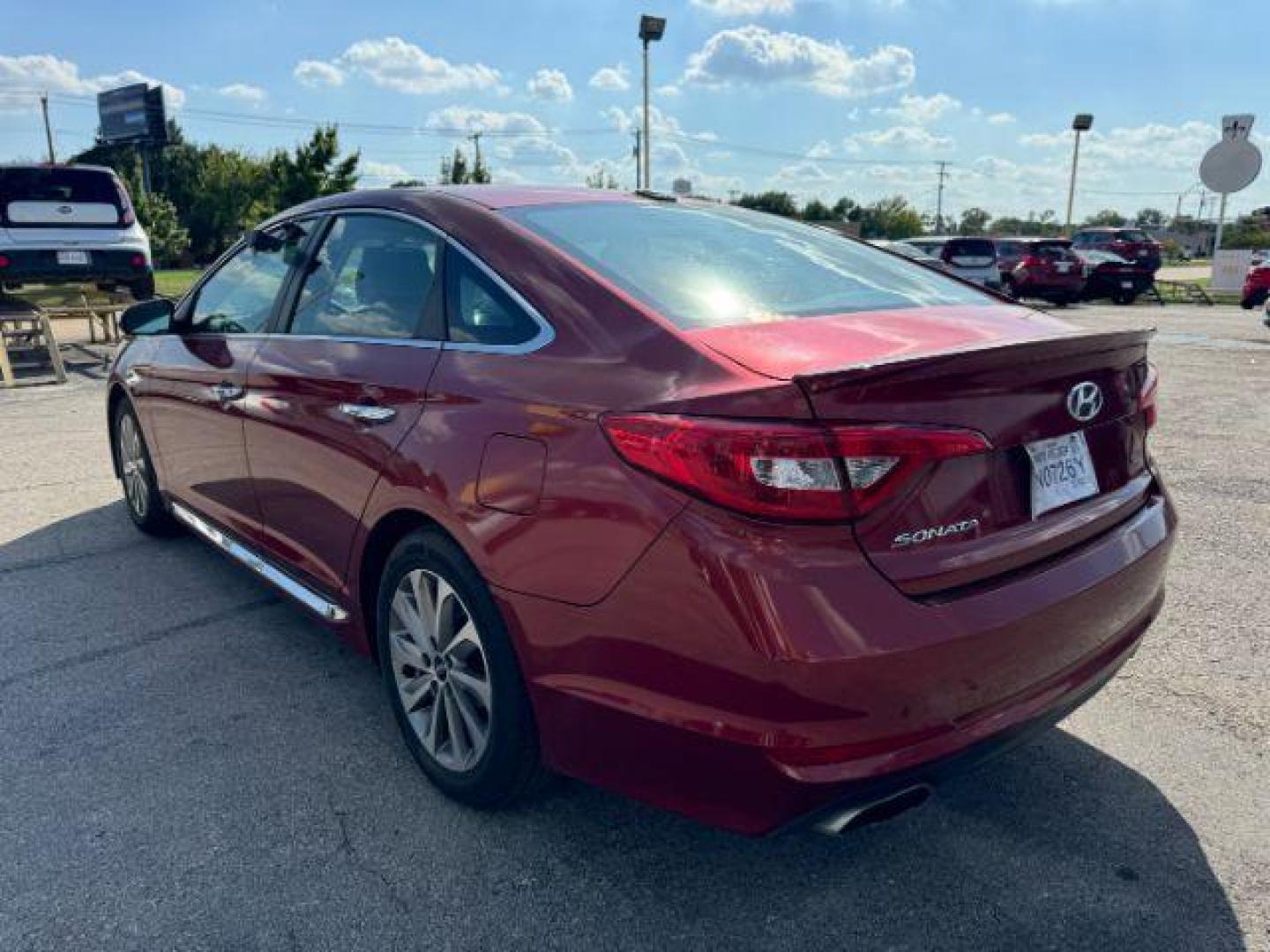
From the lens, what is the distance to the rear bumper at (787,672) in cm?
180

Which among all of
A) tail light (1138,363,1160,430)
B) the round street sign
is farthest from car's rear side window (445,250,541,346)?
the round street sign

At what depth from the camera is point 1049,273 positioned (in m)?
21.2

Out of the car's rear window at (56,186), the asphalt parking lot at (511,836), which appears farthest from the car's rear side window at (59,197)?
the asphalt parking lot at (511,836)

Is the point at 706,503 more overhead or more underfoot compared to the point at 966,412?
more underfoot

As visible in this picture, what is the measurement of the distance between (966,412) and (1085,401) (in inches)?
17.9

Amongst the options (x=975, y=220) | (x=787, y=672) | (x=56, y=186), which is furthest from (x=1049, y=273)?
(x=975, y=220)

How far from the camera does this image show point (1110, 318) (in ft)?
58.1

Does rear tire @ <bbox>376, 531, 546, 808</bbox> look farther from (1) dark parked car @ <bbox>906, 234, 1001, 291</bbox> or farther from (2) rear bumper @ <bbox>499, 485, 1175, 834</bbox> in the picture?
(1) dark parked car @ <bbox>906, 234, 1001, 291</bbox>

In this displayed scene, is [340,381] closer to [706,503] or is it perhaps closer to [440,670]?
[440,670]

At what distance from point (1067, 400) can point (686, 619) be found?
1.02 metres

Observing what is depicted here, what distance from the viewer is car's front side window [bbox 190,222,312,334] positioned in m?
3.54

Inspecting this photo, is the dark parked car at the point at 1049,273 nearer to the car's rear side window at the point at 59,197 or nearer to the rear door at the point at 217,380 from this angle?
the car's rear side window at the point at 59,197

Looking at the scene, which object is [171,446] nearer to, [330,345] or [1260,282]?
[330,345]

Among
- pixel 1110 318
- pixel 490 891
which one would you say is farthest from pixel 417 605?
pixel 1110 318
